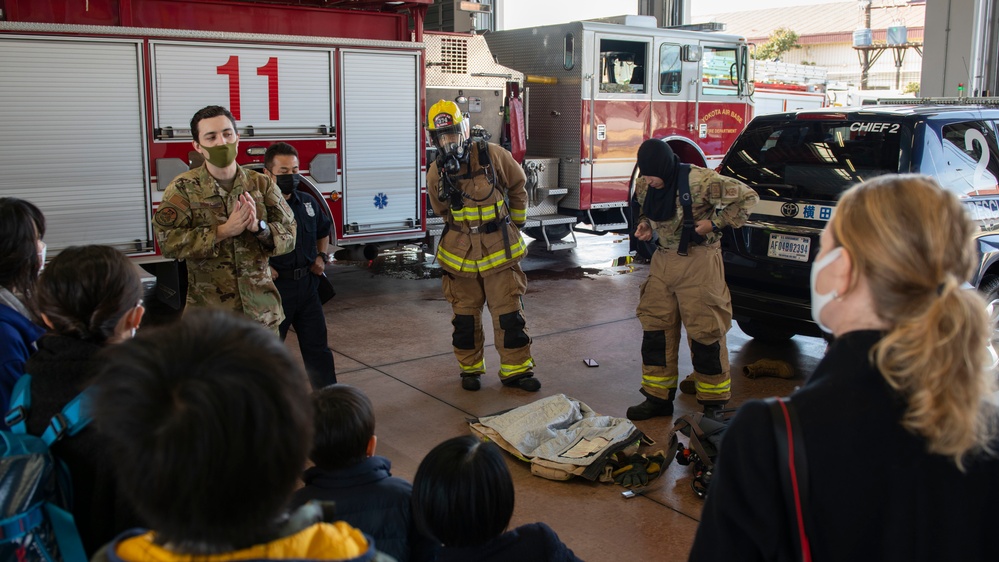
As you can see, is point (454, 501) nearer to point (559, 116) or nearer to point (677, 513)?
point (677, 513)

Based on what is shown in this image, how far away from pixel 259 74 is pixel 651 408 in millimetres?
4688

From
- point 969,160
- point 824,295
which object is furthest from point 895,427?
point 969,160

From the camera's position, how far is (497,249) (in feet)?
19.2

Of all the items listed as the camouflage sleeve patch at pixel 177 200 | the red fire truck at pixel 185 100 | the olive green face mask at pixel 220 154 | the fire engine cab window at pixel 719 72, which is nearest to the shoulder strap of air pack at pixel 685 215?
the olive green face mask at pixel 220 154

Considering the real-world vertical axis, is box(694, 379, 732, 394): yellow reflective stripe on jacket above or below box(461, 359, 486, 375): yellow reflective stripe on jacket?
above

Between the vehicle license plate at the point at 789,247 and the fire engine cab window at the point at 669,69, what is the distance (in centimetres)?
568

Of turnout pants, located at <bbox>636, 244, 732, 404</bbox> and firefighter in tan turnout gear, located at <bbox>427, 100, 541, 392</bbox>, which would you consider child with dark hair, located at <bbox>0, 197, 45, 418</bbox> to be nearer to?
firefighter in tan turnout gear, located at <bbox>427, 100, 541, 392</bbox>

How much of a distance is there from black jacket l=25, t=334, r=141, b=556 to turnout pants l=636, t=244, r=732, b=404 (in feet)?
12.1

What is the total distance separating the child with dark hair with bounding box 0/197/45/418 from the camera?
250cm

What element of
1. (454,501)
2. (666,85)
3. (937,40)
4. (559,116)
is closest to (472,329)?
(454,501)

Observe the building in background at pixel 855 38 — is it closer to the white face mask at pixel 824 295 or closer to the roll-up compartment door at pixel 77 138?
the roll-up compartment door at pixel 77 138

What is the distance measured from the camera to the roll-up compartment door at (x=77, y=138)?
681cm

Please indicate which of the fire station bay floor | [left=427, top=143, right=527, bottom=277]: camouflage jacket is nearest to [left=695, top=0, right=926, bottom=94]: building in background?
the fire station bay floor

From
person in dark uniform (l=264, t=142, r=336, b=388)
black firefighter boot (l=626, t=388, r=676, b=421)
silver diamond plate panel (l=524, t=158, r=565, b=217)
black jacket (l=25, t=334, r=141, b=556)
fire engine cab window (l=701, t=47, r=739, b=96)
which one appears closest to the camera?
black jacket (l=25, t=334, r=141, b=556)
